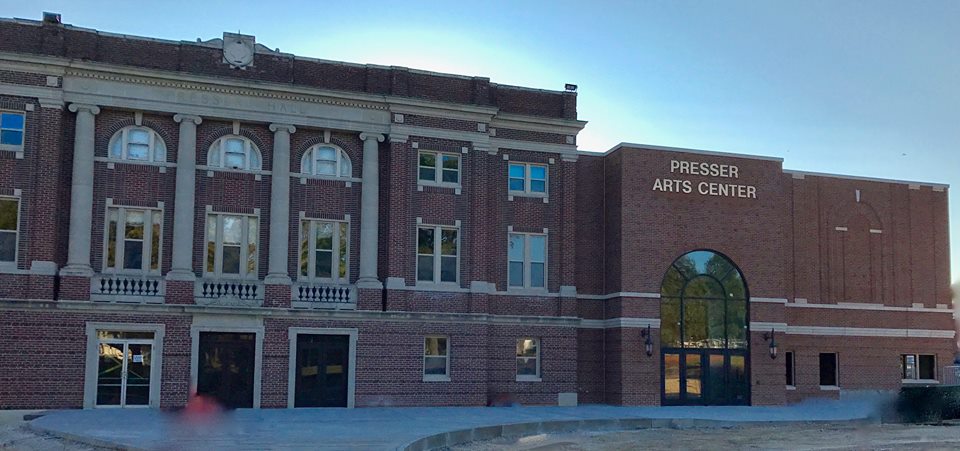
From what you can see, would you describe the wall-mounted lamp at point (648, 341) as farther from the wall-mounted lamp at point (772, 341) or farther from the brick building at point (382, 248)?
the wall-mounted lamp at point (772, 341)

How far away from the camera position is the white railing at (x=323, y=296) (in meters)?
33.6

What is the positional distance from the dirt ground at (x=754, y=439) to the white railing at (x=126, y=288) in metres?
12.2

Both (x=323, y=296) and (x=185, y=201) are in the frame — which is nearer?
(x=185, y=201)

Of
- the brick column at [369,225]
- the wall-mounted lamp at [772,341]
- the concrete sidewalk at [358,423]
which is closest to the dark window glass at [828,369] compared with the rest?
the concrete sidewalk at [358,423]

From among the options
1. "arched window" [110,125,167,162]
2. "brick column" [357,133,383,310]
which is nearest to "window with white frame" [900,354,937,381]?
"brick column" [357,133,383,310]

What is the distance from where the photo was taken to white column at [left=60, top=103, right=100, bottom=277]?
3123cm

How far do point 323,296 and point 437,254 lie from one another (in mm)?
4295

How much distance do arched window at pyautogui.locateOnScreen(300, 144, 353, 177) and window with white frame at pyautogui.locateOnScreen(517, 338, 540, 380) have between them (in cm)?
886

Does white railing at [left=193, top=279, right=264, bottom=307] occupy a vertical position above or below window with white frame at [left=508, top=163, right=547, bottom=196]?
below

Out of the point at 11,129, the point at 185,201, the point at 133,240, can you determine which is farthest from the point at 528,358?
the point at 11,129

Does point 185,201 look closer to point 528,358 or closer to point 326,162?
point 326,162

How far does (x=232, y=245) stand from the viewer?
33.5 metres

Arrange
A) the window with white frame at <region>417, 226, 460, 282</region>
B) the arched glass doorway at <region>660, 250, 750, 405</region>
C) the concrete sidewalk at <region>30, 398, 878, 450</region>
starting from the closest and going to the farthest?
1. the concrete sidewalk at <region>30, 398, 878, 450</region>
2. the window with white frame at <region>417, 226, 460, 282</region>
3. the arched glass doorway at <region>660, 250, 750, 405</region>

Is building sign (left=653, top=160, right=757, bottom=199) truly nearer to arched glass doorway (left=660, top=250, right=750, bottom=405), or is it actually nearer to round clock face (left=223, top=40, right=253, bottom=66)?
arched glass doorway (left=660, top=250, right=750, bottom=405)
